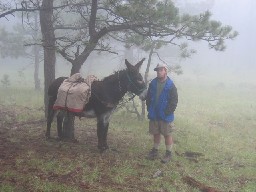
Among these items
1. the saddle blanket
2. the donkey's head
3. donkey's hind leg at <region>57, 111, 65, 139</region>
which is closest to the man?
A: the donkey's head

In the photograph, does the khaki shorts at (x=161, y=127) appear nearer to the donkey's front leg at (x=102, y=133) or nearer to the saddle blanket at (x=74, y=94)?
the donkey's front leg at (x=102, y=133)

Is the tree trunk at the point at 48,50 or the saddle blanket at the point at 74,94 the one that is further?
the tree trunk at the point at 48,50

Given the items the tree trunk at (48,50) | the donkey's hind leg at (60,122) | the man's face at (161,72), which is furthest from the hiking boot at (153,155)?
the tree trunk at (48,50)

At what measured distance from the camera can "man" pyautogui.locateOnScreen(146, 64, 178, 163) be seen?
8.62 meters

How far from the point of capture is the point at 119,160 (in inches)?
343

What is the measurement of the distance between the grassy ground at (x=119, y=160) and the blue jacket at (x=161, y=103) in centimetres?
122

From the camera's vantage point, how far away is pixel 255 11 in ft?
411

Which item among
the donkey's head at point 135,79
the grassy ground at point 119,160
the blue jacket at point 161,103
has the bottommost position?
the grassy ground at point 119,160

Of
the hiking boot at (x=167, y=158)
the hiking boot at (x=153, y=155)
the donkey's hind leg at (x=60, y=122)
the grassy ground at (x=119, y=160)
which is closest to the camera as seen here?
the grassy ground at (x=119, y=160)

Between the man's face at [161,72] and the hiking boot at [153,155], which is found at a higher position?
the man's face at [161,72]

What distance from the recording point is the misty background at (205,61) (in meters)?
48.5

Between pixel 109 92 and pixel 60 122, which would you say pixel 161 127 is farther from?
pixel 60 122

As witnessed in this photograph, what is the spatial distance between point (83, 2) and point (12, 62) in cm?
5794

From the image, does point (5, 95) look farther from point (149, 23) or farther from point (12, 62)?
point (12, 62)
